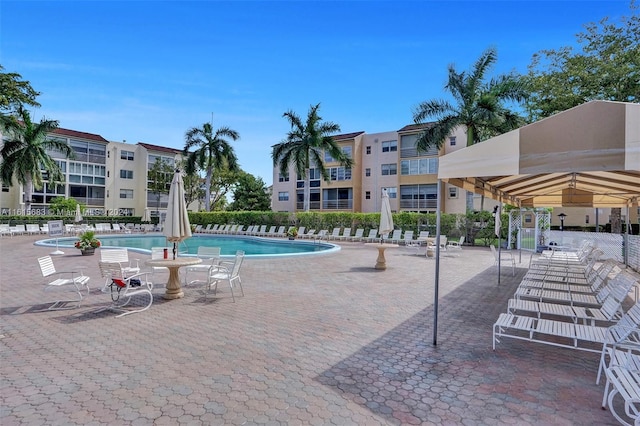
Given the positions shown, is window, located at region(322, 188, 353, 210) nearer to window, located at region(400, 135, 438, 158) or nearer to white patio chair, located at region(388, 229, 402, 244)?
window, located at region(400, 135, 438, 158)

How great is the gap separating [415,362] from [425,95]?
23.3 meters

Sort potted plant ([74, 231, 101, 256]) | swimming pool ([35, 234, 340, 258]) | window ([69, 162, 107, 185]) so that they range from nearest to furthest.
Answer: potted plant ([74, 231, 101, 256]) → swimming pool ([35, 234, 340, 258]) → window ([69, 162, 107, 185])

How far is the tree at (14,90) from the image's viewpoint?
17.8m

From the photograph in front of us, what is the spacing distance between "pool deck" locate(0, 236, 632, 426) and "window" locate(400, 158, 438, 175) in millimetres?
31580

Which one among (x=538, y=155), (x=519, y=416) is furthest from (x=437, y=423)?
(x=538, y=155)

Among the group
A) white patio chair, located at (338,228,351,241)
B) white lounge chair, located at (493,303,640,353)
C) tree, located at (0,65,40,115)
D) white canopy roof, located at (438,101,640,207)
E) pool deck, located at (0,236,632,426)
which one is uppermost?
tree, located at (0,65,40,115)

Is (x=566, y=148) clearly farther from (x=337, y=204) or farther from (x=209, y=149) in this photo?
(x=337, y=204)

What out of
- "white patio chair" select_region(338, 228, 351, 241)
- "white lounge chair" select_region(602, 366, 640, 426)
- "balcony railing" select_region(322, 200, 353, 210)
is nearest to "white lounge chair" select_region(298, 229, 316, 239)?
"white patio chair" select_region(338, 228, 351, 241)

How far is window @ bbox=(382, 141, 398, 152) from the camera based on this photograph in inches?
1590

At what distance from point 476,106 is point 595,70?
20.5ft

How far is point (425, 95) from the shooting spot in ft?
81.6

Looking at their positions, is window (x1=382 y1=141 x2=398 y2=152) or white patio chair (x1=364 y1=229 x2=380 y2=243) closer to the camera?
white patio chair (x1=364 y1=229 x2=380 y2=243)

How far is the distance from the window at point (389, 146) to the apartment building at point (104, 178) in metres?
29.8

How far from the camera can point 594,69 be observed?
61.5ft
